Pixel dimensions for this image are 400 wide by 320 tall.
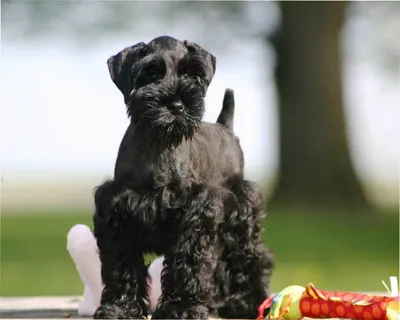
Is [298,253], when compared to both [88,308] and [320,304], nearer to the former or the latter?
[88,308]

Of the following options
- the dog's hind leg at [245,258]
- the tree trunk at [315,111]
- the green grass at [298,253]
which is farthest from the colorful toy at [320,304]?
the tree trunk at [315,111]

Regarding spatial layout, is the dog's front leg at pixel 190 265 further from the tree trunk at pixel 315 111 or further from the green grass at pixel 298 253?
the tree trunk at pixel 315 111

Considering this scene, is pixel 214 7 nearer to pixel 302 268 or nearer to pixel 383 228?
pixel 383 228

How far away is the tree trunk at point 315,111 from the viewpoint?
52.4 ft

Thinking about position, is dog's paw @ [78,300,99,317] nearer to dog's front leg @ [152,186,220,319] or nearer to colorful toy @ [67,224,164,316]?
colorful toy @ [67,224,164,316]

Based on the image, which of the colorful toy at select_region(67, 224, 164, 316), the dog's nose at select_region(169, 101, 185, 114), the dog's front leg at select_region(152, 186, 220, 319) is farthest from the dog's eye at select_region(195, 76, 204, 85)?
the colorful toy at select_region(67, 224, 164, 316)

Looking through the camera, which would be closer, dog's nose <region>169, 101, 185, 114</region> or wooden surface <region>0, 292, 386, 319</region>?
dog's nose <region>169, 101, 185, 114</region>

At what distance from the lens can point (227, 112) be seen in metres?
6.01

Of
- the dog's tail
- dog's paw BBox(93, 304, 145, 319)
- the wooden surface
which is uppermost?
the dog's tail

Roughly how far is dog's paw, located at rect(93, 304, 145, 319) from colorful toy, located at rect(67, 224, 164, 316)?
707 mm

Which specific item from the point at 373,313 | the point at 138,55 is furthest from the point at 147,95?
the point at 373,313

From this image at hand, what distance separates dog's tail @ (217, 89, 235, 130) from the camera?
6.00m

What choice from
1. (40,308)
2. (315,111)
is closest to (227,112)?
(40,308)

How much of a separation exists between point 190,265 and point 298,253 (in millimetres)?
8107
